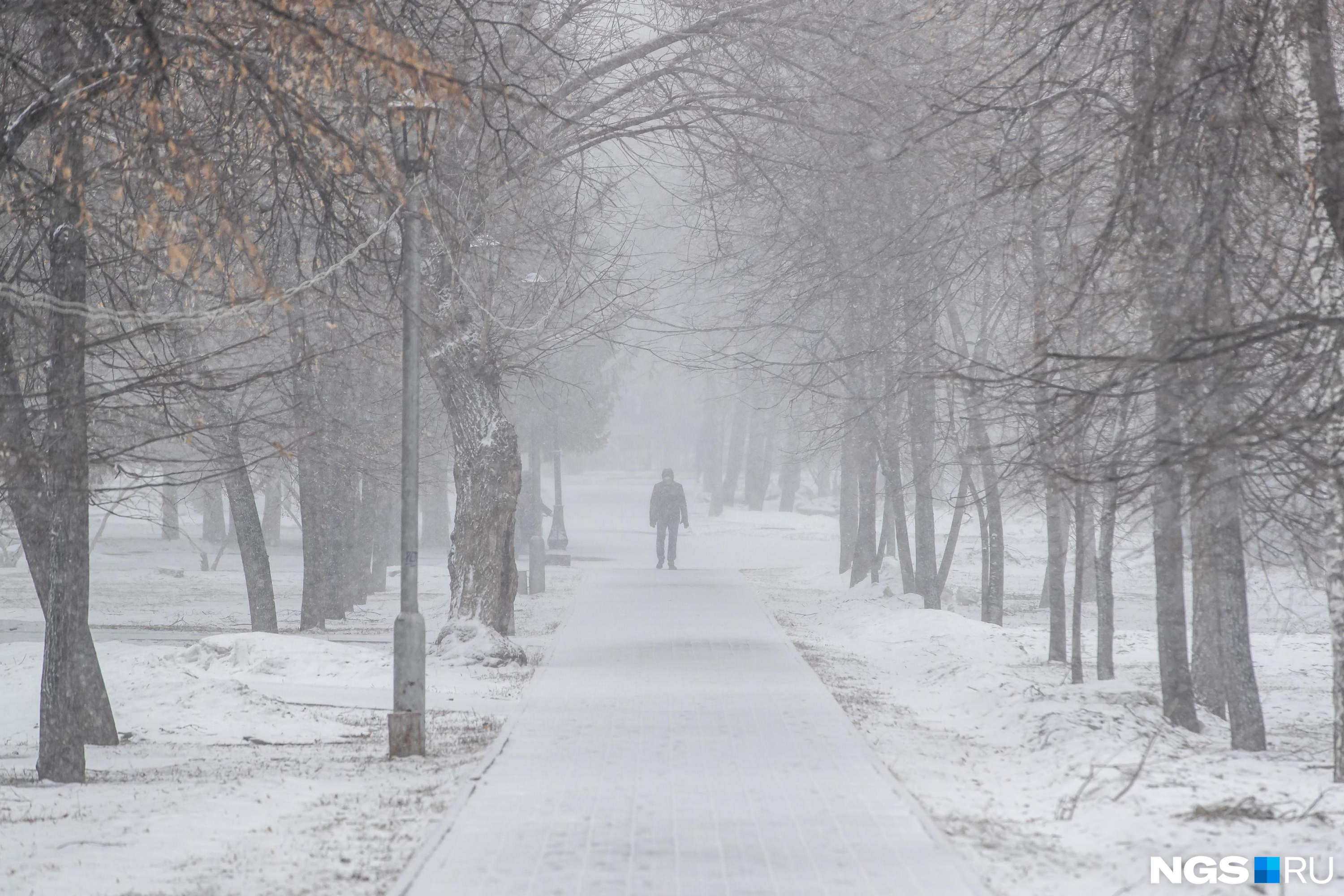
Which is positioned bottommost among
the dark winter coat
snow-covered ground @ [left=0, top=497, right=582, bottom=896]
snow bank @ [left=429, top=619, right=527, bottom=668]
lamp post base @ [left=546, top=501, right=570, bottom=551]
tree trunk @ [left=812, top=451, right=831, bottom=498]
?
snow-covered ground @ [left=0, top=497, right=582, bottom=896]

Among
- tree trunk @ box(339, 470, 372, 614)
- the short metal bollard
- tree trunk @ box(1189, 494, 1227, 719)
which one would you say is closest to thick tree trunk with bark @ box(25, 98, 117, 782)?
tree trunk @ box(1189, 494, 1227, 719)

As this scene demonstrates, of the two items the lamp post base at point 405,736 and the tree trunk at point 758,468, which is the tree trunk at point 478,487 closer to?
the lamp post base at point 405,736

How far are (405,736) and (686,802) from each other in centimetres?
266

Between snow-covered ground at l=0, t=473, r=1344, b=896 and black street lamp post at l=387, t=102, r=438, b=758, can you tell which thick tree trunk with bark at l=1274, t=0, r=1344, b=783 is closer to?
snow-covered ground at l=0, t=473, r=1344, b=896

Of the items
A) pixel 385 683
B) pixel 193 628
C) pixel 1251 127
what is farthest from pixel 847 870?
pixel 193 628

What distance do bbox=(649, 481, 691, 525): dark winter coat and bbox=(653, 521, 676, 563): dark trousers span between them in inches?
3.6

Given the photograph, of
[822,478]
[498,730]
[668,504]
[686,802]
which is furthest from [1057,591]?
[822,478]

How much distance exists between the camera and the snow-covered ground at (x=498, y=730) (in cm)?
617

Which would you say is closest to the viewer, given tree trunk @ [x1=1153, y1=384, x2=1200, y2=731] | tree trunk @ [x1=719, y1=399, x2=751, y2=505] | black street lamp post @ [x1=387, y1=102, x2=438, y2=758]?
black street lamp post @ [x1=387, y1=102, x2=438, y2=758]

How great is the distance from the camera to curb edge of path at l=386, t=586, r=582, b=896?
19.0 ft

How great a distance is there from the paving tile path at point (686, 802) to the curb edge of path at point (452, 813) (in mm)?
36

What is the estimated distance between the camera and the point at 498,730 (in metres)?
10.3

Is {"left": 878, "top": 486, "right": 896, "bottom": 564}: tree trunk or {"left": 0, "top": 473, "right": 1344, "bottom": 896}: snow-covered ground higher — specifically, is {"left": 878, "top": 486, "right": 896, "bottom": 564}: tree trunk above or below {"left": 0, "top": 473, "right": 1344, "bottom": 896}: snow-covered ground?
above

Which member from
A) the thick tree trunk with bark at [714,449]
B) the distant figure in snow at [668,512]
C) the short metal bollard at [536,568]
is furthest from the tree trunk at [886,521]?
the thick tree trunk with bark at [714,449]
